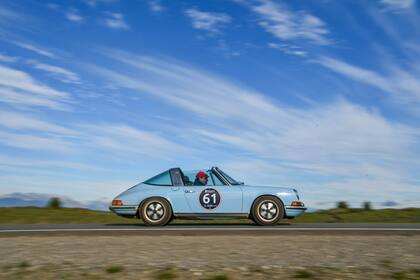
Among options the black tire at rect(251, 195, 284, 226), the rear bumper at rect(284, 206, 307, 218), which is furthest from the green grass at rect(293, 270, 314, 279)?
the rear bumper at rect(284, 206, 307, 218)

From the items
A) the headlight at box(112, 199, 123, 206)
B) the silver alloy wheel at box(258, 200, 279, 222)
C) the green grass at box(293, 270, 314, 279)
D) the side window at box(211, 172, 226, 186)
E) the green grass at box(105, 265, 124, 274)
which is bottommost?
the green grass at box(293, 270, 314, 279)

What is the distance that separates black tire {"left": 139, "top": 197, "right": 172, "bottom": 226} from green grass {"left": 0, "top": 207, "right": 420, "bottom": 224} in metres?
5.61

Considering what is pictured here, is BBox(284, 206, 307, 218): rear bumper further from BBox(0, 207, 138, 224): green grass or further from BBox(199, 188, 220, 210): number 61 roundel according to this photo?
BBox(0, 207, 138, 224): green grass

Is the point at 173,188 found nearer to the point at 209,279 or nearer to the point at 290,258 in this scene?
the point at 290,258

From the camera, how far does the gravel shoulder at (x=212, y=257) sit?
673 centimetres

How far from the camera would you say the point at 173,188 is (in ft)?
45.9

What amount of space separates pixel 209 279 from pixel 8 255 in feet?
12.4

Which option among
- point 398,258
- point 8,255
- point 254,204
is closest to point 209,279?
point 398,258

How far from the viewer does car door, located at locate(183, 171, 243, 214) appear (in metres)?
13.7

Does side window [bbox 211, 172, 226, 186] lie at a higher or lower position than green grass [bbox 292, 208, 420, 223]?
higher

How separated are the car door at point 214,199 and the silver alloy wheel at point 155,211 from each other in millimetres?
755

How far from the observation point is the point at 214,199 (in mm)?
13734

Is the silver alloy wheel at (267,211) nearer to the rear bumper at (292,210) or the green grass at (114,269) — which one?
the rear bumper at (292,210)

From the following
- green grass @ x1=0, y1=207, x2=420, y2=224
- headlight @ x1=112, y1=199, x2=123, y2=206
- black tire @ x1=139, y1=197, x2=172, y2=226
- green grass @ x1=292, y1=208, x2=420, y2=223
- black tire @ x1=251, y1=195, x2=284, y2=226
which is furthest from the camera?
green grass @ x1=292, y1=208, x2=420, y2=223
